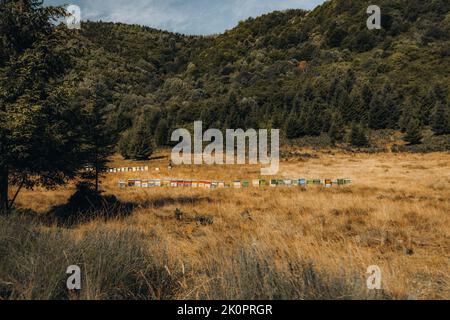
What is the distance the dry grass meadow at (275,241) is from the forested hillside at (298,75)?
24.7 feet

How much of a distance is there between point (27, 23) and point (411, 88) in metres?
59.2

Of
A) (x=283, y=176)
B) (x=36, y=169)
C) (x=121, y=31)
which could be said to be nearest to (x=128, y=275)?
(x=36, y=169)

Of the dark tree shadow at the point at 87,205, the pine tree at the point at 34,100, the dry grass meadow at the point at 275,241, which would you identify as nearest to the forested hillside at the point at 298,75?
the pine tree at the point at 34,100

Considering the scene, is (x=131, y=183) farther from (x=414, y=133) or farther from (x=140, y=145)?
(x=414, y=133)

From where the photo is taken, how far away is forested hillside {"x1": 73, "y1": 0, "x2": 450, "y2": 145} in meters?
51.0

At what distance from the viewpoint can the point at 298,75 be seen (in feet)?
294

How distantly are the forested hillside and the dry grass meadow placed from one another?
24.7ft

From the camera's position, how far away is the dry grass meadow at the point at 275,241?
3.51 metres

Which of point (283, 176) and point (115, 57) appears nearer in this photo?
point (283, 176)

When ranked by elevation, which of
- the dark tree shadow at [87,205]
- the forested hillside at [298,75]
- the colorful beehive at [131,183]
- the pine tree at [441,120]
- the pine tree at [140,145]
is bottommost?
the colorful beehive at [131,183]

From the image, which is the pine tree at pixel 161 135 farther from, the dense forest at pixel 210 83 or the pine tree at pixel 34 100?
the pine tree at pixel 34 100

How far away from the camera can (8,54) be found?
1171 centimetres

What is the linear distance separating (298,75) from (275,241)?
8945 cm

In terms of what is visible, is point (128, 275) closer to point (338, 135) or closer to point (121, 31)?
point (338, 135)
